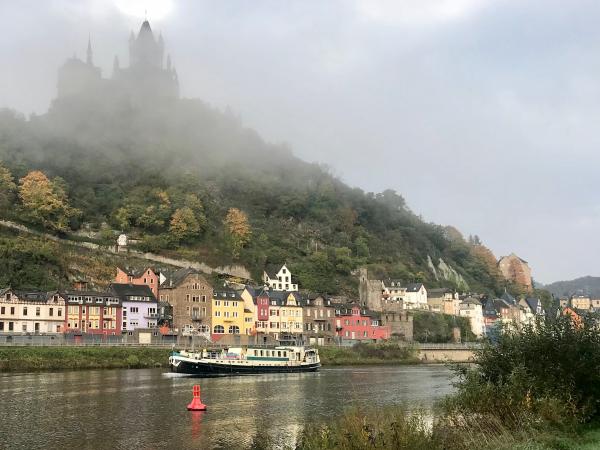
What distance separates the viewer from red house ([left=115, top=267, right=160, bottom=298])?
320 ft

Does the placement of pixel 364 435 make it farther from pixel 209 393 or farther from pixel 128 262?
pixel 128 262

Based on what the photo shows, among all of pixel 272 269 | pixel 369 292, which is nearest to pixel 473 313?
pixel 369 292

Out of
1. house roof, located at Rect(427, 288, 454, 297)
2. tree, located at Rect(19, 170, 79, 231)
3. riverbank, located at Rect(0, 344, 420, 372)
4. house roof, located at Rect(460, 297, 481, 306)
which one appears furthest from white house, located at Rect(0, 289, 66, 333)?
house roof, located at Rect(460, 297, 481, 306)

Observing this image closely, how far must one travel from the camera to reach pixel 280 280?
116312 millimetres

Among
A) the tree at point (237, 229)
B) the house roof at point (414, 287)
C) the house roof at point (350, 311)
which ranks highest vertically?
the tree at point (237, 229)

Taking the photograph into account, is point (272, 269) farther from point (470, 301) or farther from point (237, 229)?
point (470, 301)

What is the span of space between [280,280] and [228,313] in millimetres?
19882

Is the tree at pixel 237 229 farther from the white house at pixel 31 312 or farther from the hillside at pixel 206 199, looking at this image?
the white house at pixel 31 312

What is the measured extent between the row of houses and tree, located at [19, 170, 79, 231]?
18.0m

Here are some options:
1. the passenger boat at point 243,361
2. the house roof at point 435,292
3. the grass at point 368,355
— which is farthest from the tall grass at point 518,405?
the house roof at point 435,292

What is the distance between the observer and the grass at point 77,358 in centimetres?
6631

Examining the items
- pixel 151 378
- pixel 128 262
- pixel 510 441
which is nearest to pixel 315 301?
pixel 128 262

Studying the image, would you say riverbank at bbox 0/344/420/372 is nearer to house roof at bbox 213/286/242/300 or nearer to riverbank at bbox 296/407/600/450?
house roof at bbox 213/286/242/300

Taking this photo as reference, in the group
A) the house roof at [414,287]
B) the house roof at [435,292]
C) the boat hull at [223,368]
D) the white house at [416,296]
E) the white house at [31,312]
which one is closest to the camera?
the boat hull at [223,368]
